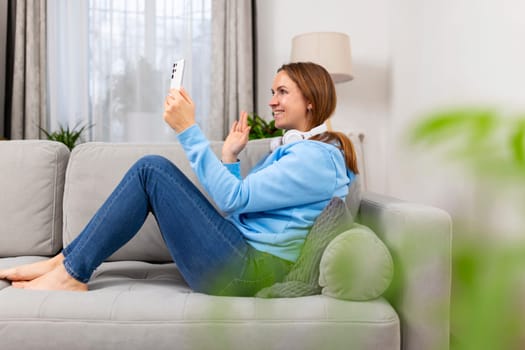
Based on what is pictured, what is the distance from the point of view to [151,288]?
146 cm

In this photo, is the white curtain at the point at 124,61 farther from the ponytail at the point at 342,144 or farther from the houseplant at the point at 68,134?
the ponytail at the point at 342,144

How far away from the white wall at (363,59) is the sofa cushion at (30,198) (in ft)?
6.18

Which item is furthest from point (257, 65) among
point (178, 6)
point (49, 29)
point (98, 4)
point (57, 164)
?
point (57, 164)

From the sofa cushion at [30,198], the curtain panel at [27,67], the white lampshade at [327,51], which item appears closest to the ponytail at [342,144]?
the sofa cushion at [30,198]

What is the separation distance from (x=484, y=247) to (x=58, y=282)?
4.66 ft

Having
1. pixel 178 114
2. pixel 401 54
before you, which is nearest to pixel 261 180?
pixel 178 114

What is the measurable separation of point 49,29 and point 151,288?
8.13 feet

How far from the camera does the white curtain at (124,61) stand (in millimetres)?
3434

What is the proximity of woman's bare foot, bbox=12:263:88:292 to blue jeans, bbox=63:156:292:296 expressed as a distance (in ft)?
0.05

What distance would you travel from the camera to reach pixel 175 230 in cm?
141

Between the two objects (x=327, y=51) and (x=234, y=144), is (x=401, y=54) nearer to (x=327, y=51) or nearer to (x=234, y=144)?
(x=327, y=51)

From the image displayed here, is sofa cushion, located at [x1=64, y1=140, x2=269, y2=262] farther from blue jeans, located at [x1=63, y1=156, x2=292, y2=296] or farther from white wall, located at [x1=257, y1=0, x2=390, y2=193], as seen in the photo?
white wall, located at [x1=257, y1=0, x2=390, y2=193]

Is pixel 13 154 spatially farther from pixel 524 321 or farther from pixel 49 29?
pixel 524 321

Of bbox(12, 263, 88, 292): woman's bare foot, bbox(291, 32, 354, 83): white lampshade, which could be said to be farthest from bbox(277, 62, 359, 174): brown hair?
bbox(291, 32, 354, 83): white lampshade
